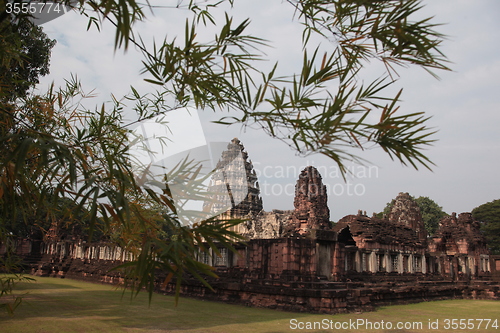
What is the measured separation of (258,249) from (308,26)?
27.0 ft

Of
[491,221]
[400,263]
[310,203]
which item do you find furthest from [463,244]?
[491,221]

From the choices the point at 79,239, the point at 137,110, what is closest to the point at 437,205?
the point at 79,239

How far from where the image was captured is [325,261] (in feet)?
33.3

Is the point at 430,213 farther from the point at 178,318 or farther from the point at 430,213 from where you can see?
the point at 178,318

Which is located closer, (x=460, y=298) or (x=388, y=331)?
(x=388, y=331)

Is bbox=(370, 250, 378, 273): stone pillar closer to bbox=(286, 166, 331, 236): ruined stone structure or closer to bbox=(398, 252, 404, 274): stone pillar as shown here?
bbox=(398, 252, 404, 274): stone pillar

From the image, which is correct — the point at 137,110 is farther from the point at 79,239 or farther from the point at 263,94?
the point at 79,239

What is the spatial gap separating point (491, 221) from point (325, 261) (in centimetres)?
4508

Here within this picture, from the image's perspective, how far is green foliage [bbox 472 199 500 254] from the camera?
44.2 m

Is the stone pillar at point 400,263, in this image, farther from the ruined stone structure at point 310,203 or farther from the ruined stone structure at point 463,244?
the ruined stone structure at point 463,244

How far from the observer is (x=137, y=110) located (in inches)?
198

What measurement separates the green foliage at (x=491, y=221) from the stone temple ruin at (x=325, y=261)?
66.5ft

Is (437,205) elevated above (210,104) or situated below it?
above

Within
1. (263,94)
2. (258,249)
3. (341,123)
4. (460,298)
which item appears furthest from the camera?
(460,298)
